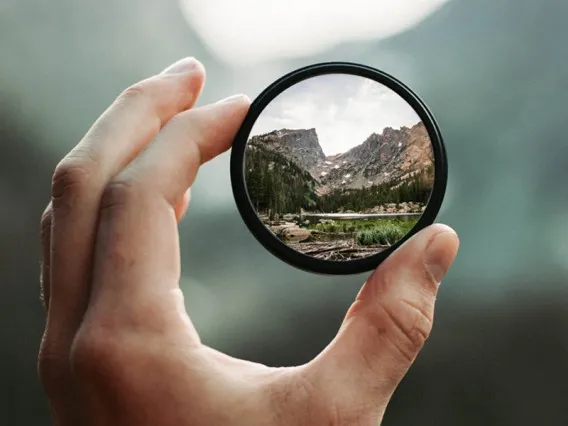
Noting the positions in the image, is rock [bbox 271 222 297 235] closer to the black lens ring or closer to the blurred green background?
the black lens ring

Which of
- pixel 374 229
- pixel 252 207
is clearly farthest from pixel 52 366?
pixel 374 229

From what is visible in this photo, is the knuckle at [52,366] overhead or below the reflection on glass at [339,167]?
below

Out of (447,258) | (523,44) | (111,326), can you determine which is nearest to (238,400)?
(111,326)

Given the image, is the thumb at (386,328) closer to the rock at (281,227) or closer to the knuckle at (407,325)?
the knuckle at (407,325)

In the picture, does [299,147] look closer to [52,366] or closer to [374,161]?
[374,161]

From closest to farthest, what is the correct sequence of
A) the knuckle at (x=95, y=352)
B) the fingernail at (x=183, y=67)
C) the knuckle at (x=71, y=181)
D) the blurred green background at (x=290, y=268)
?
the knuckle at (x=95, y=352), the knuckle at (x=71, y=181), the fingernail at (x=183, y=67), the blurred green background at (x=290, y=268)

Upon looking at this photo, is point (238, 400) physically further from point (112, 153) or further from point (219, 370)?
point (112, 153)

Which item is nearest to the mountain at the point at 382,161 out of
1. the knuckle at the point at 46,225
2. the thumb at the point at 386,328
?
the thumb at the point at 386,328

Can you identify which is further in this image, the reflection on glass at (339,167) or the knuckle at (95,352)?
the reflection on glass at (339,167)
